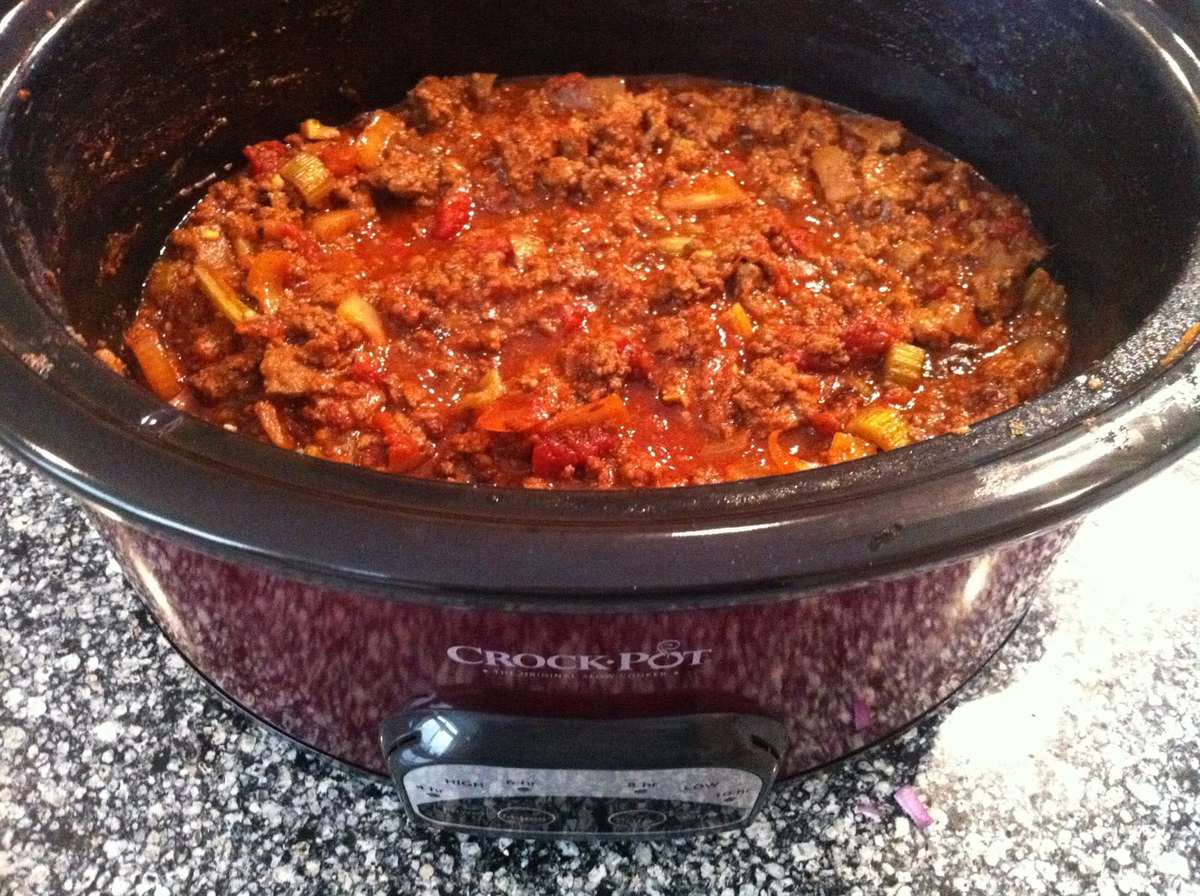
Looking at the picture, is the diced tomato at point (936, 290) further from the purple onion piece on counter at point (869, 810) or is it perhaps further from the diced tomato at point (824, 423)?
the purple onion piece on counter at point (869, 810)

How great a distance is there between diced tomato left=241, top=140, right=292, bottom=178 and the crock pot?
96mm

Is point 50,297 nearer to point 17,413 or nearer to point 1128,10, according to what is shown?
point 17,413

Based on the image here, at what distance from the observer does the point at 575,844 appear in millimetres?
1344

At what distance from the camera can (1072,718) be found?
146cm

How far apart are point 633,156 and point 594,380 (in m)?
0.58

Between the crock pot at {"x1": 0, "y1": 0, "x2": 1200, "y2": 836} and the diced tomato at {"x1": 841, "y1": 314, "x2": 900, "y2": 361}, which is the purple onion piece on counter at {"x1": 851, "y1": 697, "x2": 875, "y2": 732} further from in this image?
the diced tomato at {"x1": 841, "y1": 314, "x2": 900, "y2": 361}

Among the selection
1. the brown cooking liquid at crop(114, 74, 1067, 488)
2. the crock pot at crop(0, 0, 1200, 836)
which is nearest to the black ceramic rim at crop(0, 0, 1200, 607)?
the crock pot at crop(0, 0, 1200, 836)

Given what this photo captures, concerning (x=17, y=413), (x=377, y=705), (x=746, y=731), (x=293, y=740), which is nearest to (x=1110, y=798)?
(x=746, y=731)

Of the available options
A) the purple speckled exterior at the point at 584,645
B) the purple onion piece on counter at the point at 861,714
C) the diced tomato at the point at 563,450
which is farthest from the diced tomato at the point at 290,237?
the purple onion piece on counter at the point at 861,714

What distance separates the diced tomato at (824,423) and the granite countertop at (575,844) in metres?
0.40

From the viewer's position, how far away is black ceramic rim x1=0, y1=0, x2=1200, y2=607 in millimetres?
808

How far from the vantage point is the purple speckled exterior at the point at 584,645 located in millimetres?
922

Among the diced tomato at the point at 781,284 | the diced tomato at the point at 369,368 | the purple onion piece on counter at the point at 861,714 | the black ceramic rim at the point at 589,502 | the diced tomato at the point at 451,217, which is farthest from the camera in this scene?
the diced tomato at the point at 451,217

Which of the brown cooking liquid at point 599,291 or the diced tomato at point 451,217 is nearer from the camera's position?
the brown cooking liquid at point 599,291
